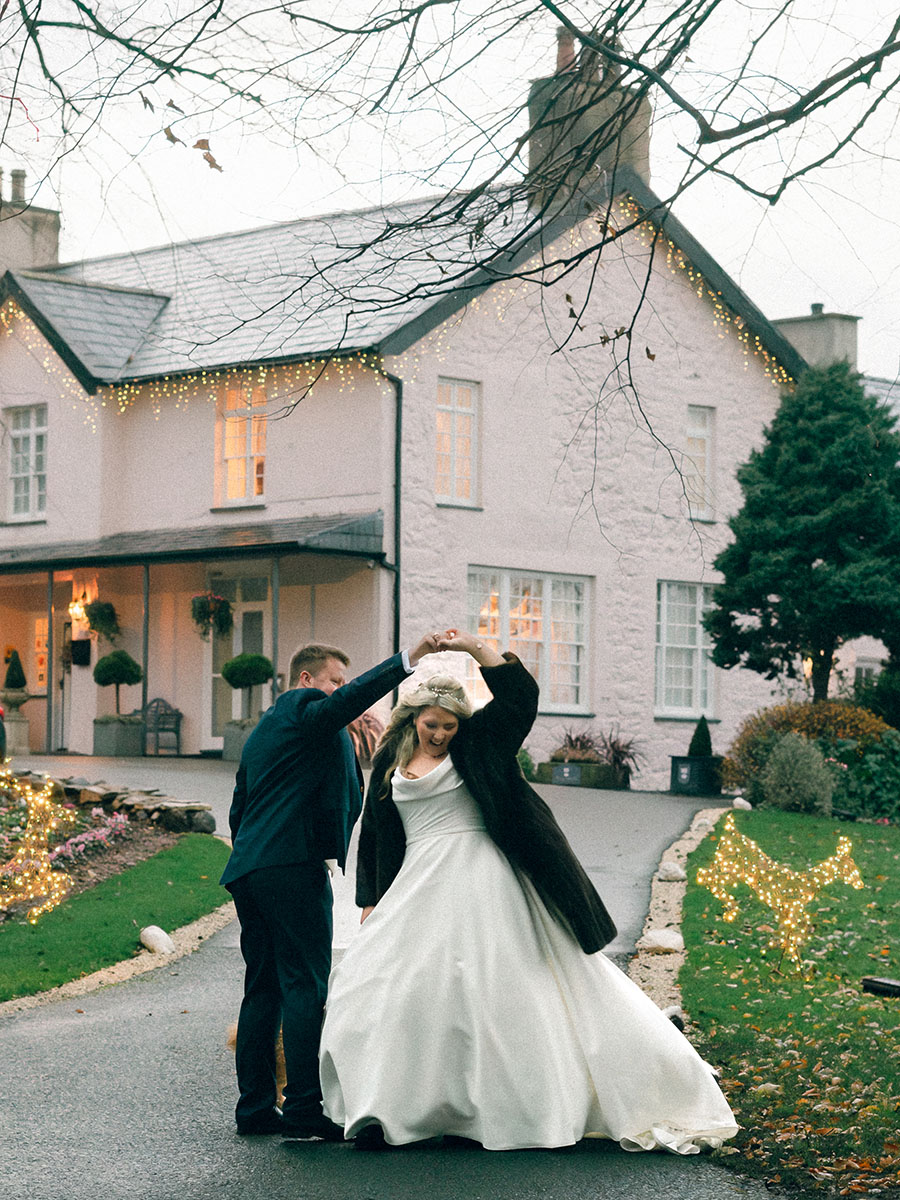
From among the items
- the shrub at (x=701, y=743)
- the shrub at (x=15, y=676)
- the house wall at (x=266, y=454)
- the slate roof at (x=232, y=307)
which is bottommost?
the shrub at (x=701, y=743)

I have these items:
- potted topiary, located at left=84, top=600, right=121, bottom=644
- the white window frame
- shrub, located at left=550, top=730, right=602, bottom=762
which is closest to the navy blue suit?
shrub, located at left=550, top=730, right=602, bottom=762

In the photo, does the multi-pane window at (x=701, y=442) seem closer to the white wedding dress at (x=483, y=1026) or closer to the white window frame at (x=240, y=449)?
the white window frame at (x=240, y=449)

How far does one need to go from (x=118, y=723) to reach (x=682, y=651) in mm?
8956

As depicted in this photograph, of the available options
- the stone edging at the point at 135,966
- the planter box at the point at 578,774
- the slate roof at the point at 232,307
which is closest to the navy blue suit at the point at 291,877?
the stone edging at the point at 135,966

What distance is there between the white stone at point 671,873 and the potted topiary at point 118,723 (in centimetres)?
1202

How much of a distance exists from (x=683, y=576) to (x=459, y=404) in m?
5.04

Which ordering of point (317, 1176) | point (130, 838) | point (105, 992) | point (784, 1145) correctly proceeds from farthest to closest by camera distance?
point (130, 838) < point (105, 992) < point (784, 1145) < point (317, 1176)

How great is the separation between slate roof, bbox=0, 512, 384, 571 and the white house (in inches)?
2.4

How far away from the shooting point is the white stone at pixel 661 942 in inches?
401

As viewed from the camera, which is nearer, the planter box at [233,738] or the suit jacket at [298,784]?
the suit jacket at [298,784]

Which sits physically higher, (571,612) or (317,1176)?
(571,612)

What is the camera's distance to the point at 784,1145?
19.9 feet

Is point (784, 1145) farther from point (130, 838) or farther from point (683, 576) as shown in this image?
point (683, 576)

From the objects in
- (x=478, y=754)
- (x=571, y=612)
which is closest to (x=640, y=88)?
(x=478, y=754)
